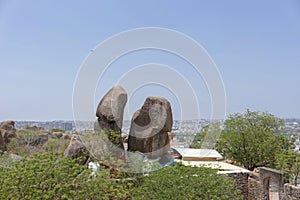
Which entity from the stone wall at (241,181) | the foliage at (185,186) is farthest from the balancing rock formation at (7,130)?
the foliage at (185,186)

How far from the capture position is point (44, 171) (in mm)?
6082

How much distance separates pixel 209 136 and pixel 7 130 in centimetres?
1535

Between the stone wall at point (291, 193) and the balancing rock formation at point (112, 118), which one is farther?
the balancing rock formation at point (112, 118)

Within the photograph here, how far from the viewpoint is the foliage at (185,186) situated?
6496 millimetres

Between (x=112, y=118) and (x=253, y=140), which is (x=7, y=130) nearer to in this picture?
(x=112, y=118)

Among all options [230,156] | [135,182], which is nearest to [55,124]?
[230,156]

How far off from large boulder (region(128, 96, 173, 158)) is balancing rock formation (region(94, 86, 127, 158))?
1.03m

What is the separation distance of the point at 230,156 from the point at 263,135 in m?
1.87

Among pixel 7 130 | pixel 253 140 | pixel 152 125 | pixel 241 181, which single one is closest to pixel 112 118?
pixel 152 125

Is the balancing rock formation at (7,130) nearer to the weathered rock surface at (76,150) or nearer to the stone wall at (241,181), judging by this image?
the weathered rock surface at (76,150)

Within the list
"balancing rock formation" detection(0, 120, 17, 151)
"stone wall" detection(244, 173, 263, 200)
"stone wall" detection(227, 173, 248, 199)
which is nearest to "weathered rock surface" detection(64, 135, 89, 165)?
"stone wall" detection(227, 173, 248, 199)

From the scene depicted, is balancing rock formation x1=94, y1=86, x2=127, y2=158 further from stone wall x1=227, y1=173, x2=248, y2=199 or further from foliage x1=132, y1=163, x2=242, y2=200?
stone wall x1=227, y1=173, x2=248, y2=199

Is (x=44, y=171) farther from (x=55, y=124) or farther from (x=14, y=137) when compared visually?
(x=55, y=124)

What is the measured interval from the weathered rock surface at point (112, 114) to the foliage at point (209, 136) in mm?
4143
